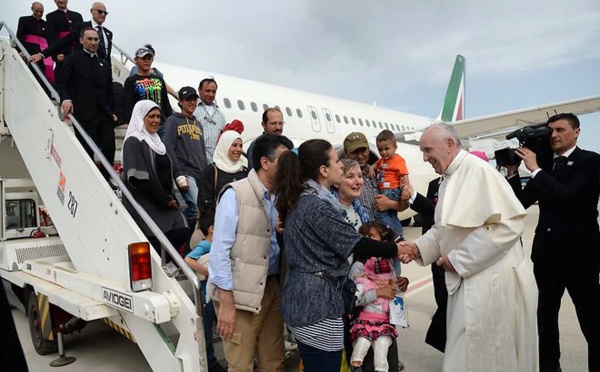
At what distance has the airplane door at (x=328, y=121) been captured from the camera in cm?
1211

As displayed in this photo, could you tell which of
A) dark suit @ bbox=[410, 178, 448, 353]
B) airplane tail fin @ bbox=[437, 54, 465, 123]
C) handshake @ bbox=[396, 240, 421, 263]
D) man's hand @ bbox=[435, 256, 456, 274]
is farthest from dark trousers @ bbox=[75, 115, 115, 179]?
airplane tail fin @ bbox=[437, 54, 465, 123]

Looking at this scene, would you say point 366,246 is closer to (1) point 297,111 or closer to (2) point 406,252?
(2) point 406,252

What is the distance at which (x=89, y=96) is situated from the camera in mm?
4516

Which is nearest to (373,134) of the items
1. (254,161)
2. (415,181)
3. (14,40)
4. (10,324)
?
(415,181)

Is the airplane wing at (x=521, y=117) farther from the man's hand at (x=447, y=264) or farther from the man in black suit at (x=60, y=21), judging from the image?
the man's hand at (x=447, y=264)

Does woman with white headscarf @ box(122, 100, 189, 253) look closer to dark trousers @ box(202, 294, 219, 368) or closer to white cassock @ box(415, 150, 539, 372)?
dark trousers @ box(202, 294, 219, 368)

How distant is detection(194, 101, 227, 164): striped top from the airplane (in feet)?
6.02

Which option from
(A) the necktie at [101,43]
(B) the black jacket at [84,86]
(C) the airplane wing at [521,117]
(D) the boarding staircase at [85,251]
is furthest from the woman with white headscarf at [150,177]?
(C) the airplane wing at [521,117]

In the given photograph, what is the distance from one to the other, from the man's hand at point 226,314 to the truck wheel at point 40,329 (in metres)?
2.16

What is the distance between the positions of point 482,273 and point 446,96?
26379 millimetres

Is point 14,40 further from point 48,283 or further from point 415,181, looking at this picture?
point 415,181

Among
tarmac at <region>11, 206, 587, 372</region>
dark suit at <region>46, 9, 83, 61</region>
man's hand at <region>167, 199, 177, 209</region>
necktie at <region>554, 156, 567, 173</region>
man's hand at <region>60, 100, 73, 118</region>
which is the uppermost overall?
dark suit at <region>46, 9, 83, 61</region>

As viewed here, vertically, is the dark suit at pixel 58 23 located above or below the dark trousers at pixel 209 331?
above

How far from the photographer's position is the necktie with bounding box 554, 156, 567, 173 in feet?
10.6
